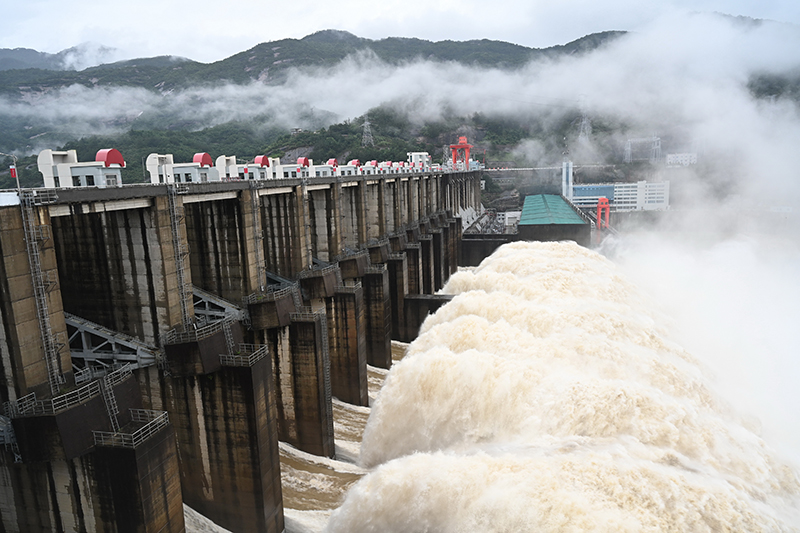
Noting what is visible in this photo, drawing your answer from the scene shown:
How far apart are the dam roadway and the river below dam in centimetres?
215

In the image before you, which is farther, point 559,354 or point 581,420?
point 559,354

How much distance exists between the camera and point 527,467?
1380cm

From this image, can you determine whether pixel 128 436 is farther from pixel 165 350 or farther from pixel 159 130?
pixel 159 130

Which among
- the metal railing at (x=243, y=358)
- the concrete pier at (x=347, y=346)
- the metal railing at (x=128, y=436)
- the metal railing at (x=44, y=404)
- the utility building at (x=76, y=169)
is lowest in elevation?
the concrete pier at (x=347, y=346)

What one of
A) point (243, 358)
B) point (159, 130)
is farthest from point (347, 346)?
point (159, 130)

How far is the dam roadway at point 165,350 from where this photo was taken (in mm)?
11930

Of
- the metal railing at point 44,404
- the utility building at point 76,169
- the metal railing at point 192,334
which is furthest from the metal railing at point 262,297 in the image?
the metal railing at point 44,404

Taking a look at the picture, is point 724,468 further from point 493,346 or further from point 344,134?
point 344,134

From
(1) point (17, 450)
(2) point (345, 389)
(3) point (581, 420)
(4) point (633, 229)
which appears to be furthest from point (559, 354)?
(4) point (633, 229)

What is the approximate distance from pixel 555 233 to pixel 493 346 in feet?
101

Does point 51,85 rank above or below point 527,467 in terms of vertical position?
above

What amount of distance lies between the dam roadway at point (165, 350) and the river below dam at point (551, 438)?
84.8 inches

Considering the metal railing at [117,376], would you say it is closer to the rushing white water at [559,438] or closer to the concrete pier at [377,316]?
the rushing white water at [559,438]

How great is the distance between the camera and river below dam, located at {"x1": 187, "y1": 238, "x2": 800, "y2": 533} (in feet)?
41.5
